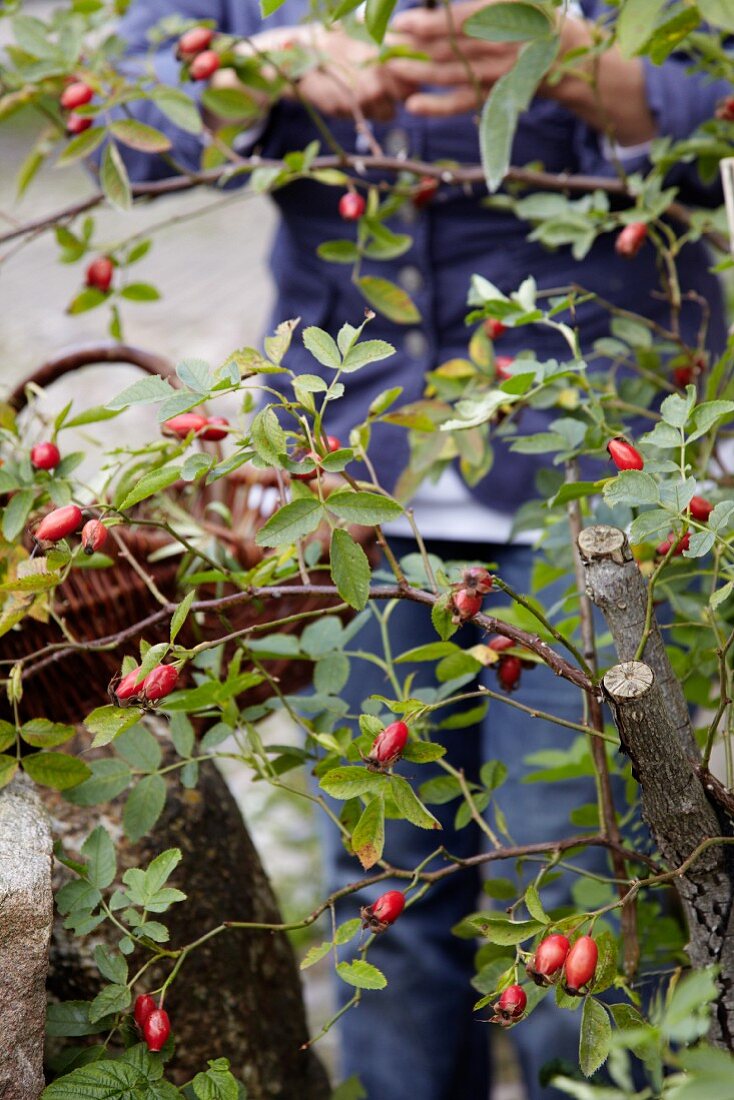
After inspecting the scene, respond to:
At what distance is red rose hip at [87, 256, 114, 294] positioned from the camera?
1.26m

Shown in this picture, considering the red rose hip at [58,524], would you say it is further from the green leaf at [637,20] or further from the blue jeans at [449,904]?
the blue jeans at [449,904]

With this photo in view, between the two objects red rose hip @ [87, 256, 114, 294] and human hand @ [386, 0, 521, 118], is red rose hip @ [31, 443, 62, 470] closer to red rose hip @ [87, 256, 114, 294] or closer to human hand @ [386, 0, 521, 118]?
red rose hip @ [87, 256, 114, 294]

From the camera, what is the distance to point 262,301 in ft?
18.6

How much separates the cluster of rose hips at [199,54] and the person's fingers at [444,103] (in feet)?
0.74

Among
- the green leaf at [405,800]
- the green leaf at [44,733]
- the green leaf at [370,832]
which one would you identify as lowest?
the green leaf at [370,832]

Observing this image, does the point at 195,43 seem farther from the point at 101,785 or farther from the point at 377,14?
the point at 101,785

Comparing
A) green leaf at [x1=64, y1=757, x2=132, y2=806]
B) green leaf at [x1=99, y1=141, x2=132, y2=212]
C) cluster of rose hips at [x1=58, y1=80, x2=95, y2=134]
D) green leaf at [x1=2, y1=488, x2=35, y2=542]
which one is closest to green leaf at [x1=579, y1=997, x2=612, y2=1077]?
green leaf at [x1=64, y1=757, x2=132, y2=806]

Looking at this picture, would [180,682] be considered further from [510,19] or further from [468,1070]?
[468,1070]

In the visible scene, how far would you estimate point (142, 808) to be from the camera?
0.87m

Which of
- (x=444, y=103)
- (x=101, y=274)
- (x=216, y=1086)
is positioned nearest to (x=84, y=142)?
(x=101, y=274)

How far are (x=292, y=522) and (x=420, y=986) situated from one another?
1.24 m

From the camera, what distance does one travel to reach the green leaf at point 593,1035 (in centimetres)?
68

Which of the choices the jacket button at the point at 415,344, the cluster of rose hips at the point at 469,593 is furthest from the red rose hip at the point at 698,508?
the jacket button at the point at 415,344

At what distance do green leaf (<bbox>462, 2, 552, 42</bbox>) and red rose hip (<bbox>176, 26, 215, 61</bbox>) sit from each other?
0.37 meters
